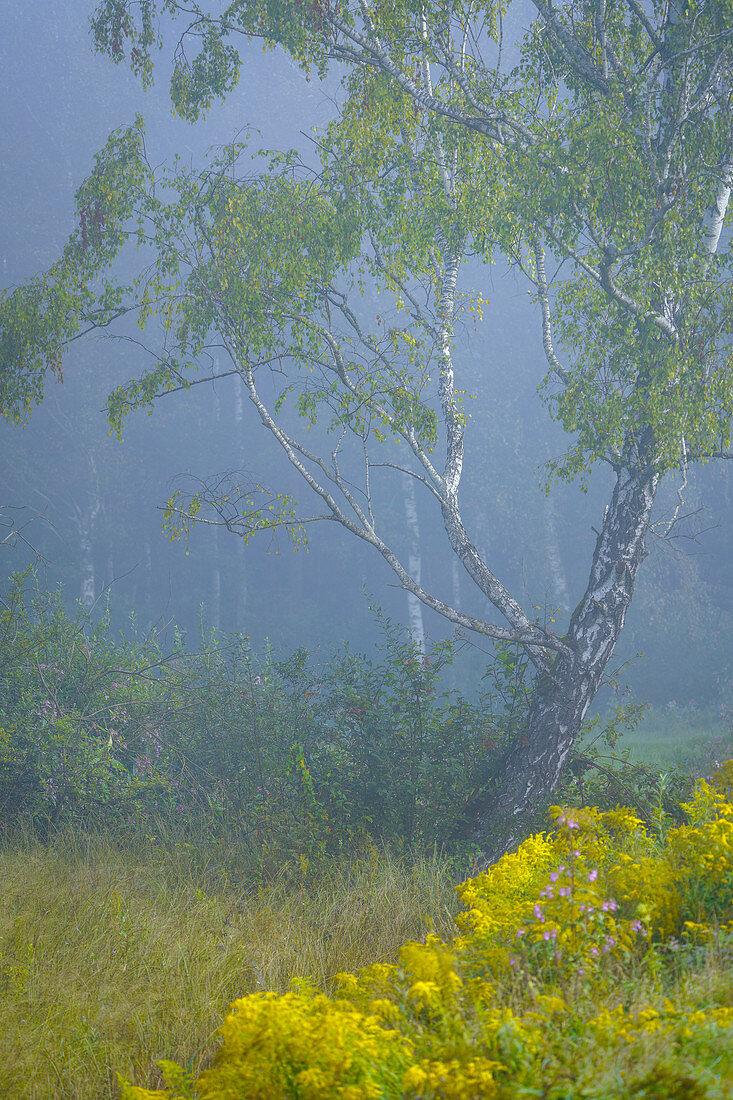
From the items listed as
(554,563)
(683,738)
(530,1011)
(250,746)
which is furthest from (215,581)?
(530,1011)

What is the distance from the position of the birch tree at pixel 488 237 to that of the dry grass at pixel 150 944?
1518mm

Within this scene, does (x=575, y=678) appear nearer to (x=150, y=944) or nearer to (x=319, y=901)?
(x=319, y=901)

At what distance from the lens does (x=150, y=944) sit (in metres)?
4.24

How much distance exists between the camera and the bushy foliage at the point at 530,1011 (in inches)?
76.6

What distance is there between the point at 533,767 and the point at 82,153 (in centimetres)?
4113

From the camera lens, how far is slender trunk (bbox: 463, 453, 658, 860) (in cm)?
627

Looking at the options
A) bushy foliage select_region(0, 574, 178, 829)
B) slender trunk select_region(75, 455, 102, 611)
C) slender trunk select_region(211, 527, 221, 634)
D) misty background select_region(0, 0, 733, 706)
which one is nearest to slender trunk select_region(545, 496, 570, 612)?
misty background select_region(0, 0, 733, 706)

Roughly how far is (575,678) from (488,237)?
437 cm

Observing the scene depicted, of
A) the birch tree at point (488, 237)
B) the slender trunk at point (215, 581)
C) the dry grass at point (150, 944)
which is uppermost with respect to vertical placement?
the slender trunk at point (215, 581)

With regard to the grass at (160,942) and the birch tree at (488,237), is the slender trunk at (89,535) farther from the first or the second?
the grass at (160,942)

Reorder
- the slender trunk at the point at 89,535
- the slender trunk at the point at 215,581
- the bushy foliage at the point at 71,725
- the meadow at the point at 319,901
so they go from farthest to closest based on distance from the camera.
Result: the slender trunk at the point at 215,581, the slender trunk at the point at 89,535, the bushy foliage at the point at 71,725, the meadow at the point at 319,901

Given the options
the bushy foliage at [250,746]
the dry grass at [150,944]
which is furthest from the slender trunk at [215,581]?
the dry grass at [150,944]

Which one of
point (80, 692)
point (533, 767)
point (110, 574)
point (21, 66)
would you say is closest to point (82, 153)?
point (21, 66)

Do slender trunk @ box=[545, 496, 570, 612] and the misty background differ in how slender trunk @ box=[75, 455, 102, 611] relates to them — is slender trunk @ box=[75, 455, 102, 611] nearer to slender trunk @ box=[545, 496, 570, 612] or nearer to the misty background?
the misty background
